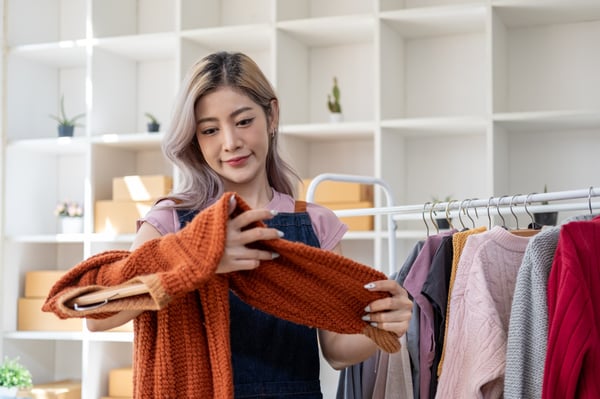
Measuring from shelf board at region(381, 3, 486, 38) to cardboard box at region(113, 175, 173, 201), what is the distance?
3.69 ft

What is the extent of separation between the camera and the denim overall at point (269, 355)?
154 cm

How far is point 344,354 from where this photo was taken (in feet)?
5.20

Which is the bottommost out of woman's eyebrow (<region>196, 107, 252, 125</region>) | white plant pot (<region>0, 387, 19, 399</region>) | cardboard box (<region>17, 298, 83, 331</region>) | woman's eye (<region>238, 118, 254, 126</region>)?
white plant pot (<region>0, 387, 19, 399</region>)

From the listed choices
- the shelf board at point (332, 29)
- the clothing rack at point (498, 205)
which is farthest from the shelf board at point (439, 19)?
the clothing rack at point (498, 205)

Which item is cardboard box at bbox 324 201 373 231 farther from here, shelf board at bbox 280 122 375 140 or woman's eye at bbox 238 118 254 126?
woman's eye at bbox 238 118 254 126

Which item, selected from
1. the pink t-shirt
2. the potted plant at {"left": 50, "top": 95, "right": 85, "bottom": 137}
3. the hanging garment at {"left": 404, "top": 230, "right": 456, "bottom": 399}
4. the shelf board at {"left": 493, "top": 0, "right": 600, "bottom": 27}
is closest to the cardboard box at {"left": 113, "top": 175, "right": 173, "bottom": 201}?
the potted plant at {"left": 50, "top": 95, "right": 85, "bottom": 137}

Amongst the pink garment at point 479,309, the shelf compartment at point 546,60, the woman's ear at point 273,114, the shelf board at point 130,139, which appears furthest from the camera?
the shelf board at point 130,139

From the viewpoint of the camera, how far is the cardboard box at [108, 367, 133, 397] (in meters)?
3.57

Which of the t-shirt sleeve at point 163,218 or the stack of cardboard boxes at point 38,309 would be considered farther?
the stack of cardboard boxes at point 38,309

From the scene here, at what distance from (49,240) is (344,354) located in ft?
7.81

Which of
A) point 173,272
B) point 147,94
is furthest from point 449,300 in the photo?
point 147,94

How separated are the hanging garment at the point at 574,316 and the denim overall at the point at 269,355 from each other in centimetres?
43

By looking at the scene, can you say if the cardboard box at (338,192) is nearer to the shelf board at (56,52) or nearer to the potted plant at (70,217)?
the potted plant at (70,217)

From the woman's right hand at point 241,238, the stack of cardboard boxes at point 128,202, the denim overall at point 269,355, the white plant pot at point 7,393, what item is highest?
the stack of cardboard boxes at point 128,202
